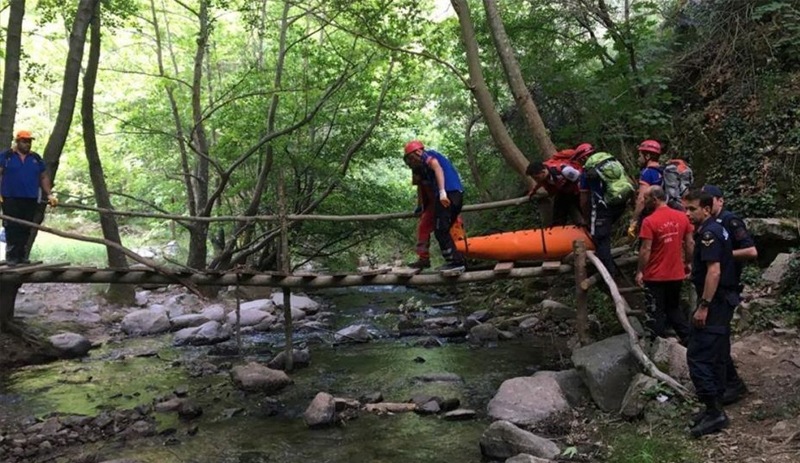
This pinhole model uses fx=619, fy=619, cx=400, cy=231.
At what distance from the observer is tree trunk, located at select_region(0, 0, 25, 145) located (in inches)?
380

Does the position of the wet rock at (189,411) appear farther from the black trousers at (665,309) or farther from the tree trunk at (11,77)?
the tree trunk at (11,77)

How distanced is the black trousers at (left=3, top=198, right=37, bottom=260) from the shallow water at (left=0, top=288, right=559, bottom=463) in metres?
1.90

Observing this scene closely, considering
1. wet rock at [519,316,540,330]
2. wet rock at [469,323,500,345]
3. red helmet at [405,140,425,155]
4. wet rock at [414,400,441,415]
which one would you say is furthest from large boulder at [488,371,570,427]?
wet rock at [519,316,540,330]

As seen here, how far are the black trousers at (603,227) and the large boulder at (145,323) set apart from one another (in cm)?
907

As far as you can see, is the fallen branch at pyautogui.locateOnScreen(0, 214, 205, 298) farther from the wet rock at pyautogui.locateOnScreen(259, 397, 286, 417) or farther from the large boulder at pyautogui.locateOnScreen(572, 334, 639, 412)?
the large boulder at pyautogui.locateOnScreen(572, 334, 639, 412)

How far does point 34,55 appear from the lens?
71.1 feet

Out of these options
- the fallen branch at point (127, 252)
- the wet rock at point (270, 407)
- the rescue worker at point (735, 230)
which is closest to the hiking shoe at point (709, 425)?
the rescue worker at point (735, 230)

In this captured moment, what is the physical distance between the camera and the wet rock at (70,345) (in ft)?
34.4

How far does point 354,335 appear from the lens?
1134 centimetres

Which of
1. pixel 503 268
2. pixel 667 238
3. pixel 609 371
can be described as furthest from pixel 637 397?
pixel 503 268

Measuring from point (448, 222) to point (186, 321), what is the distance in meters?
7.46

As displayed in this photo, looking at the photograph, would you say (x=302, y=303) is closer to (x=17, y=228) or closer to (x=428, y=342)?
(x=428, y=342)

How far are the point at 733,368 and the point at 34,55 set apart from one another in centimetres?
2377

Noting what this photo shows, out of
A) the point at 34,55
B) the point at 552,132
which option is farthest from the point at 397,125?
the point at 34,55
